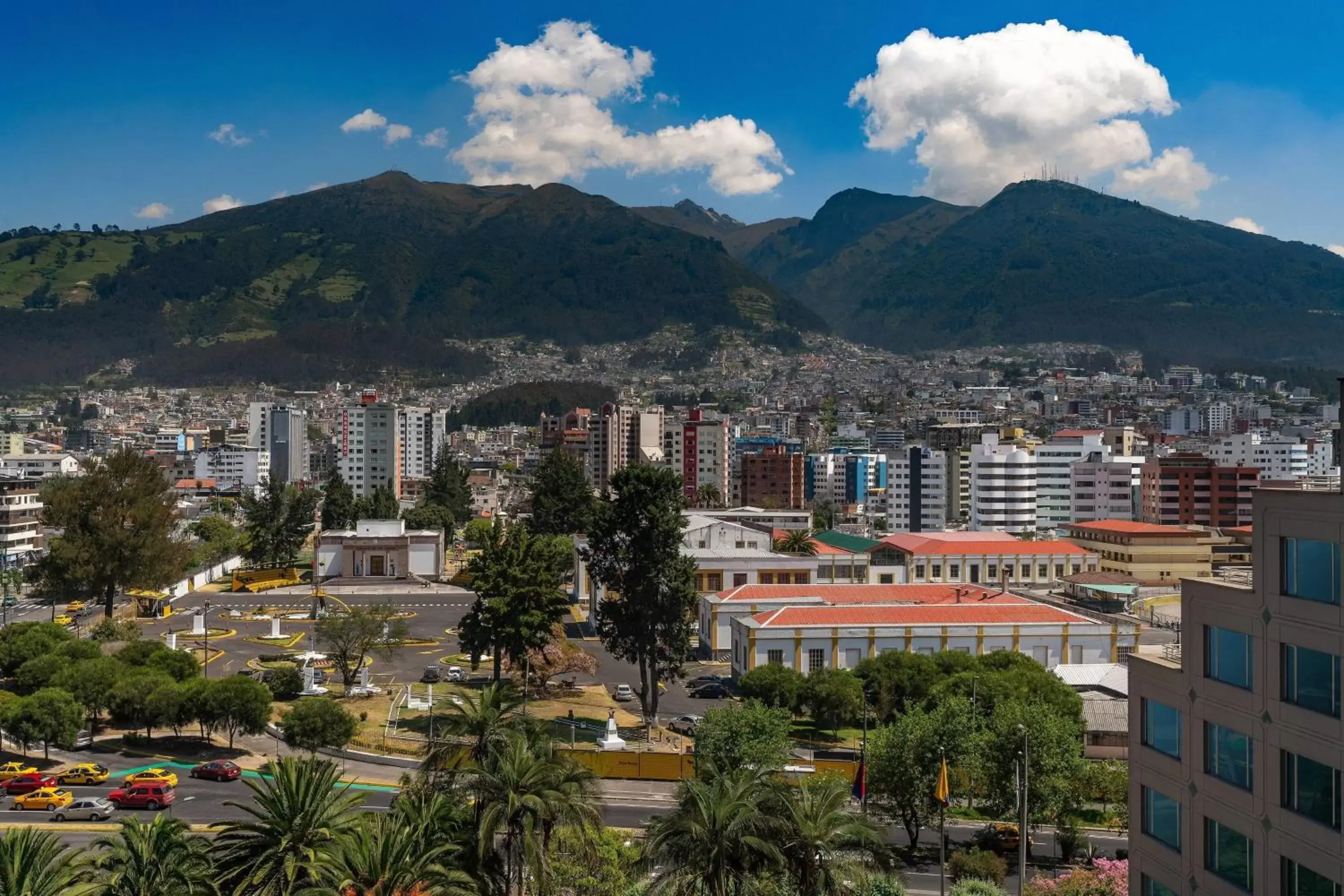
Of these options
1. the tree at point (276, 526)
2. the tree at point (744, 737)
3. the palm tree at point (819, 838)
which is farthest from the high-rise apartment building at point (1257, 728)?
the tree at point (276, 526)

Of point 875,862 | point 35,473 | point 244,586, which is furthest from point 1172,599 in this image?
point 35,473

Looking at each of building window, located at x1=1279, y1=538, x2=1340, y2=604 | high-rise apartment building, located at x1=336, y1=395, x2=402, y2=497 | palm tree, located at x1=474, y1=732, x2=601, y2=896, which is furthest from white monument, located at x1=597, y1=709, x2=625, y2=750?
high-rise apartment building, located at x1=336, y1=395, x2=402, y2=497

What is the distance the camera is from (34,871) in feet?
57.3

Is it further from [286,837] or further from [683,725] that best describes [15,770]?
[683,725]

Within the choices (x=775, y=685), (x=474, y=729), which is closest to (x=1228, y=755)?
(x=474, y=729)

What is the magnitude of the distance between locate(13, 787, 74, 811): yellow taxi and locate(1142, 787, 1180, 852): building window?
27.6 m

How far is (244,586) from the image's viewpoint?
87312 mm

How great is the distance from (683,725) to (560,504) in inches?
2371

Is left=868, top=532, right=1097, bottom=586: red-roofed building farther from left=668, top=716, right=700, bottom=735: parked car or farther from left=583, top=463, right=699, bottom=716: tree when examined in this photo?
left=583, top=463, right=699, bottom=716: tree

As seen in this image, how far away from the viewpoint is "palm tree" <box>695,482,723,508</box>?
135 m

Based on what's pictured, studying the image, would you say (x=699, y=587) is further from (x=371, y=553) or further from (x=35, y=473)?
(x=35, y=473)

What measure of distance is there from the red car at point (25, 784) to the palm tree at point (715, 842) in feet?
72.1

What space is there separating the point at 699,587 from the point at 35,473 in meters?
116

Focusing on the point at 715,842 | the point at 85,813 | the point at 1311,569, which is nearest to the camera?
the point at 1311,569
